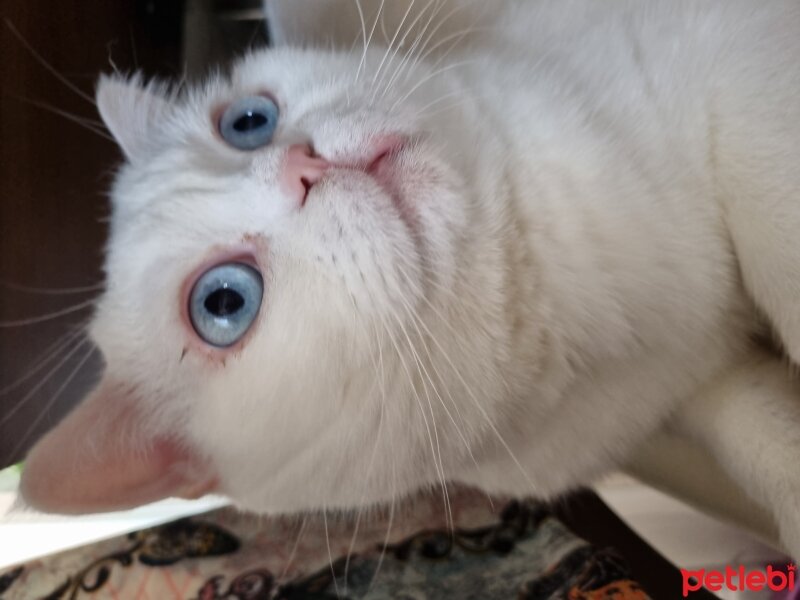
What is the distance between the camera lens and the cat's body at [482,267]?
24.5 inches

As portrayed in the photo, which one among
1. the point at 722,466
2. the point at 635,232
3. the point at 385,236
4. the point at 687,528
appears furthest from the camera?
the point at 687,528

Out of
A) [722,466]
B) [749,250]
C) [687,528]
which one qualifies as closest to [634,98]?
[749,250]

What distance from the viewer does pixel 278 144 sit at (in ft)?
2.24

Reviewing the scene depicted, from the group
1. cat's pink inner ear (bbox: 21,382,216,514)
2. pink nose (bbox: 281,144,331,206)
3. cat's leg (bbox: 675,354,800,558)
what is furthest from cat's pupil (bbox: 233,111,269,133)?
cat's leg (bbox: 675,354,800,558)

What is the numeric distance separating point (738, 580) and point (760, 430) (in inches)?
15.3

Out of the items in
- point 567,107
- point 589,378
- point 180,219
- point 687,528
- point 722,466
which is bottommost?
point 687,528

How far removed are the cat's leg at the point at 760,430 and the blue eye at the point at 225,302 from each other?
20.9 inches

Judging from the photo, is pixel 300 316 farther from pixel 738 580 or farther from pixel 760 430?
pixel 738 580

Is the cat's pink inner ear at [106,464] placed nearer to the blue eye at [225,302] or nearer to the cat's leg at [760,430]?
the blue eye at [225,302]

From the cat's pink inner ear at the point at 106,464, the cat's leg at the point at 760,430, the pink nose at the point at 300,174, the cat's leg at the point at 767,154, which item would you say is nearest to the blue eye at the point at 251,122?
the pink nose at the point at 300,174

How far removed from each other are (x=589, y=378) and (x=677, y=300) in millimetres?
119

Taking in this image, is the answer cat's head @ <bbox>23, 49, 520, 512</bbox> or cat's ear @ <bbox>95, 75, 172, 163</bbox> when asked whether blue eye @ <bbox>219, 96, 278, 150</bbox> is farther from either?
cat's ear @ <bbox>95, 75, 172, 163</bbox>

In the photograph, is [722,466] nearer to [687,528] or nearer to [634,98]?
[687,528]

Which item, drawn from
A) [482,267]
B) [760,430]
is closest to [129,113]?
[482,267]
